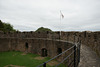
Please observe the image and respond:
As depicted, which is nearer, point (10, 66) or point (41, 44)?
point (10, 66)

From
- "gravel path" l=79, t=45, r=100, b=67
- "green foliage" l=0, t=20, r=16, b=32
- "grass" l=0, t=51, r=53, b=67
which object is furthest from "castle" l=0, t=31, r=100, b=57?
"green foliage" l=0, t=20, r=16, b=32

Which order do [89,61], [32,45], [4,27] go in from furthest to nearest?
[4,27]
[32,45]
[89,61]

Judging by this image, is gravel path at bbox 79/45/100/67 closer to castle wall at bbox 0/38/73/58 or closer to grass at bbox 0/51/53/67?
castle wall at bbox 0/38/73/58

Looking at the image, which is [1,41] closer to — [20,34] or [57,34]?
[20,34]

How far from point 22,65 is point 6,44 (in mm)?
10242

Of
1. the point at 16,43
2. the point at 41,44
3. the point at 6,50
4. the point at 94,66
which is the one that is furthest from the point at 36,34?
the point at 94,66

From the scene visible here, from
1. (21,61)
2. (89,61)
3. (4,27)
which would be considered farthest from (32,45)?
(4,27)

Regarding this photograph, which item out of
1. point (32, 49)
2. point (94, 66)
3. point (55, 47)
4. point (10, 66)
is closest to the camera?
point (94, 66)

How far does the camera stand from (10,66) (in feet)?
31.4

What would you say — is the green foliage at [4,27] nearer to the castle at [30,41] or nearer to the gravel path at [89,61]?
the castle at [30,41]

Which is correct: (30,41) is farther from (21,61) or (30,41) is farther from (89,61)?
(89,61)

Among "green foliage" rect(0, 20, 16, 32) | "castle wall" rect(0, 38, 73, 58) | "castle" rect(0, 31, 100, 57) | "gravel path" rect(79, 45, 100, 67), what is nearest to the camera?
"gravel path" rect(79, 45, 100, 67)

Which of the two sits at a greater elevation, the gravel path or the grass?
the gravel path

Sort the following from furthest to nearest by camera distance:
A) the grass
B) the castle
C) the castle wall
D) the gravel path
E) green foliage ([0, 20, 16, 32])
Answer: green foliage ([0, 20, 16, 32]) < the castle < the castle wall < the grass < the gravel path
